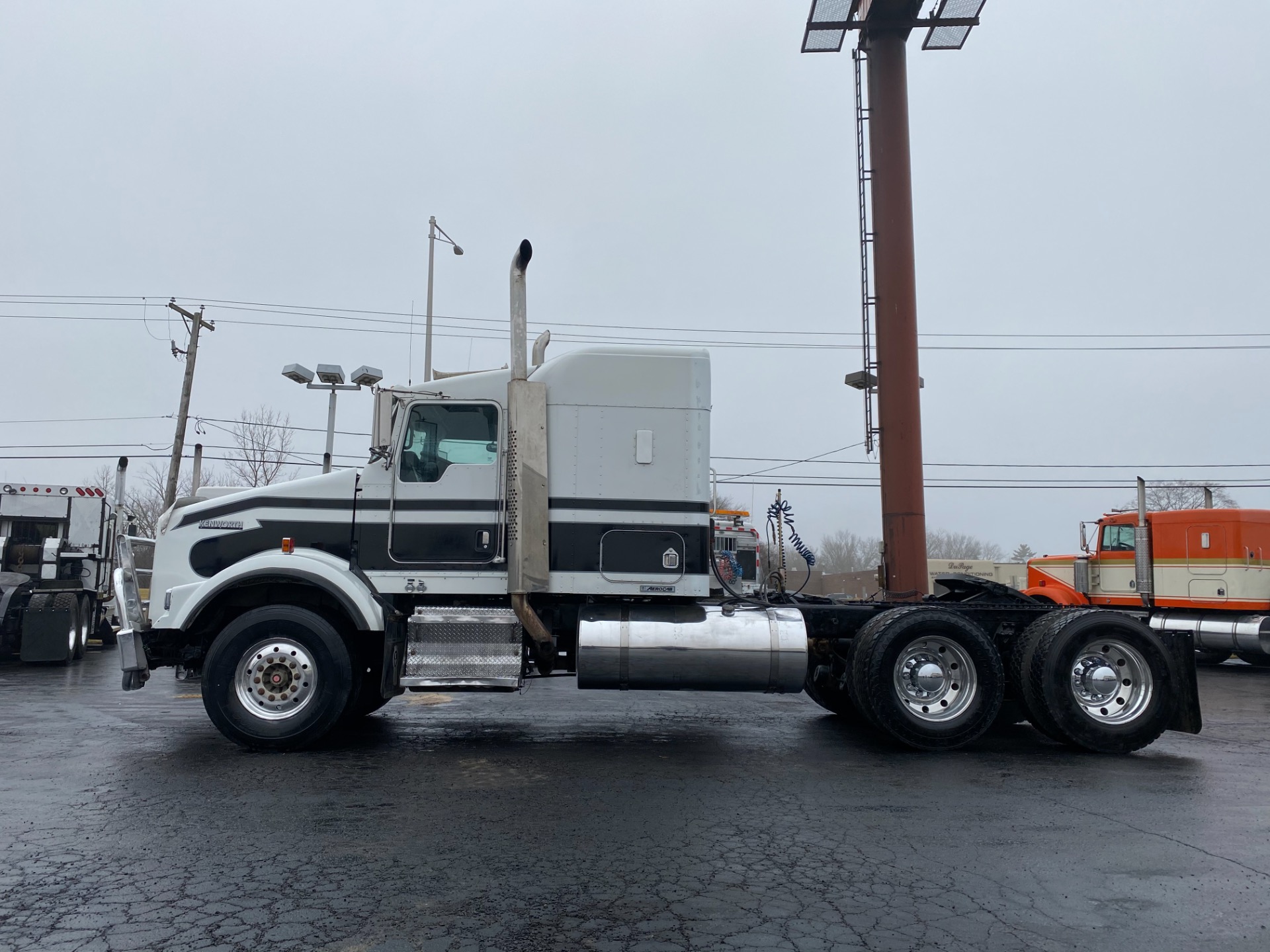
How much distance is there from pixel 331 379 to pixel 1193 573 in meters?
15.2

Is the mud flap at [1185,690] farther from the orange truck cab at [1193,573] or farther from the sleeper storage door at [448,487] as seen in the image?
the orange truck cab at [1193,573]

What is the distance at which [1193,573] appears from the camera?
17.1m

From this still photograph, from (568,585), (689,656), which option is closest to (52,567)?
(568,585)

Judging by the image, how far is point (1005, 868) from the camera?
4.61 m

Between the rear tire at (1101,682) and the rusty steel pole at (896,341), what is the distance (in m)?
4.25

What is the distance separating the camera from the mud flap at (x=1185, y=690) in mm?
7770

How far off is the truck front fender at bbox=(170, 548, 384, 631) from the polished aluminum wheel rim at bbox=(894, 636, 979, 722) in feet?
14.1

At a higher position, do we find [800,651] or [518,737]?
[800,651]

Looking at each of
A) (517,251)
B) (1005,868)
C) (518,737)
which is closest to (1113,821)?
(1005,868)

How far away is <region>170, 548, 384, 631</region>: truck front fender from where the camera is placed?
7.51 m

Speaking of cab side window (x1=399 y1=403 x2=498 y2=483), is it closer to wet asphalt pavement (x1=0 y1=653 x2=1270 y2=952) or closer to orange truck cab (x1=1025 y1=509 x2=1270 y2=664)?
wet asphalt pavement (x1=0 y1=653 x2=1270 y2=952)

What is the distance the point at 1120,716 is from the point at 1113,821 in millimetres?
2616

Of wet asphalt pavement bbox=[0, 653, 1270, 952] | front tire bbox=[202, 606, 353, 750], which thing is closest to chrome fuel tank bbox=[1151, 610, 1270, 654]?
wet asphalt pavement bbox=[0, 653, 1270, 952]

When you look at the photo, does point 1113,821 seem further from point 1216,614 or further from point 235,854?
point 1216,614
